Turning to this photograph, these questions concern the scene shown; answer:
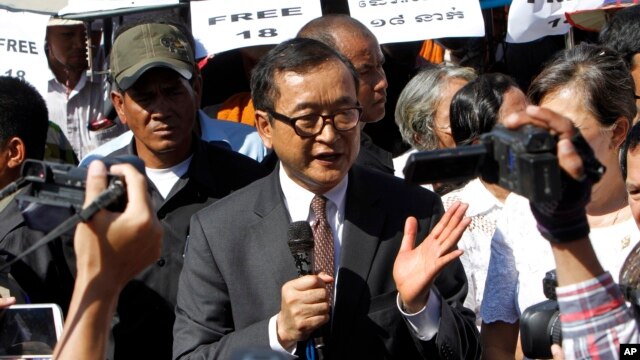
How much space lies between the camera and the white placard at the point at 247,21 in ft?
20.6

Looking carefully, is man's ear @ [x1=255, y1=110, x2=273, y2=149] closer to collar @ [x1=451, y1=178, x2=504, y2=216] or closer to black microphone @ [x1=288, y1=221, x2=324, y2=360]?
black microphone @ [x1=288, y1=221, x2=324, y2=360]

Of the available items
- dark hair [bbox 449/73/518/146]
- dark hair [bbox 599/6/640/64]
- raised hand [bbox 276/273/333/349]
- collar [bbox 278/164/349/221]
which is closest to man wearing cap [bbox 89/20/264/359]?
collar [bbox 278/164/349/221]

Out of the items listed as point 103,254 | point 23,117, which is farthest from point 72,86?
point 103,254

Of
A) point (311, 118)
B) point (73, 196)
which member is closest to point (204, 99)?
point (311, 118)

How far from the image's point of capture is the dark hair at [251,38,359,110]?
4000 mm

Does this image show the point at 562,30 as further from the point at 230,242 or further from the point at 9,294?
the point at 9,294

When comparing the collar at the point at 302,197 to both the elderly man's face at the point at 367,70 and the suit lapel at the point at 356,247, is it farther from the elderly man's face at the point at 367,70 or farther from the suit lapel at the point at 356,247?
the elderly man's face at the point at 367,70

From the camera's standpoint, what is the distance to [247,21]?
6348mm

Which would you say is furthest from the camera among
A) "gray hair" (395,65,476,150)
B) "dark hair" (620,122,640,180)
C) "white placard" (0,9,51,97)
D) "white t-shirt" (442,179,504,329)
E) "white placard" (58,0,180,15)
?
"white placard" (0,9,51,97)

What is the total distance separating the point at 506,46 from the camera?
788 centimetres

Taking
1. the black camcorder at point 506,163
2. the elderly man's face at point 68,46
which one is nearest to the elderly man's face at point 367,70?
the elderly man's face at point 68,46

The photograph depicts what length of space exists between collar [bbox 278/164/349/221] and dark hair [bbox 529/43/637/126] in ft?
2.71

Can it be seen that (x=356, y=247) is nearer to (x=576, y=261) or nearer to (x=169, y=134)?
(x=576, y=261)

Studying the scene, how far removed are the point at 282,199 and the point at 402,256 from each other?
595 mm
